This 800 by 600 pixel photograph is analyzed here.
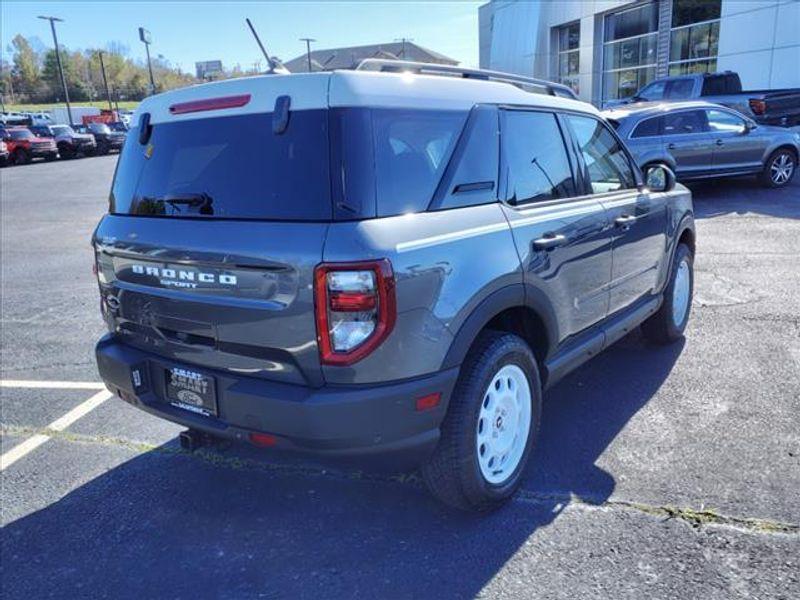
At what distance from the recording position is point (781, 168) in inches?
493

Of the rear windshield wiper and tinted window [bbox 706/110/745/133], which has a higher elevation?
the rear windshield wiper

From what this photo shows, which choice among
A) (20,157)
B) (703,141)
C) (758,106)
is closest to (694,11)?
(758,106)

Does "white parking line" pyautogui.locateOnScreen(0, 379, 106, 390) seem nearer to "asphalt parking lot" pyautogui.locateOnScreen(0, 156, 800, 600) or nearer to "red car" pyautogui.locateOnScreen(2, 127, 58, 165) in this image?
"asphalt parking lot" pyautogui.locateOnScreen(0, 156, 800, 600)

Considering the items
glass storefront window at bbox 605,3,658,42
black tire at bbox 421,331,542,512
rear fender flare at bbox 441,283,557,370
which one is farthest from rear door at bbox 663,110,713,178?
glass storefront window at bbox 605,3,658,42

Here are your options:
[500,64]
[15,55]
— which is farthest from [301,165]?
[15,55]

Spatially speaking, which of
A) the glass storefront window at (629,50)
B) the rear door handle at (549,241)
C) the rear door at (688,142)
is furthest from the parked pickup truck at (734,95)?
the rear door handle at (549,241)

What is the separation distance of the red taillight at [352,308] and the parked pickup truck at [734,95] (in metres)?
13.7

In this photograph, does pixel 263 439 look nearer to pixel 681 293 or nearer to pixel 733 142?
pixel 681 293

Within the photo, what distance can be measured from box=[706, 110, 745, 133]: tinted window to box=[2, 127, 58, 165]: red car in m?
29.3

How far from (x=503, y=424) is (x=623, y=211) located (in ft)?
5.59

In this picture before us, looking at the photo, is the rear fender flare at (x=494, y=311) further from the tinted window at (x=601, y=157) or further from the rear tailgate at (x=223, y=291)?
the tinted window at (x=601, y=157)

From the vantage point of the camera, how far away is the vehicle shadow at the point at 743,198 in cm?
1075

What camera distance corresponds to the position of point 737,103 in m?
15.0

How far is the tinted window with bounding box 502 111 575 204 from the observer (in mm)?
3152
